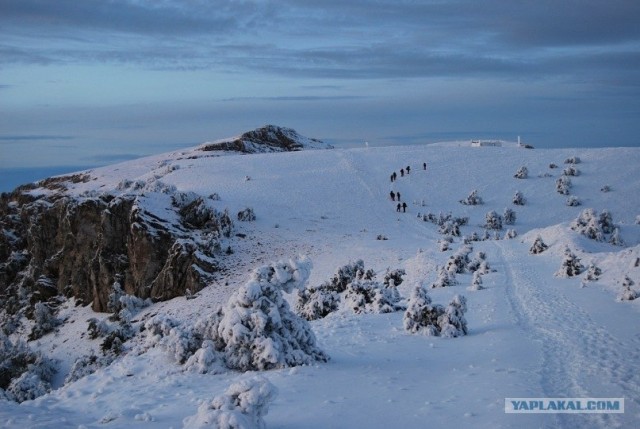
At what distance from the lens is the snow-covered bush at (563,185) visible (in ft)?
150

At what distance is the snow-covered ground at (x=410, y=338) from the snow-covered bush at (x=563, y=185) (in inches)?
22.4

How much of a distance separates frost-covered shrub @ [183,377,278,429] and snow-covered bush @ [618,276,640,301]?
13131mm

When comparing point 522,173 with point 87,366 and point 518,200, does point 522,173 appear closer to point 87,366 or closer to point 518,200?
point 518,200

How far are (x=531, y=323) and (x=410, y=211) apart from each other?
1172 inches

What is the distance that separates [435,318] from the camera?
1430cm

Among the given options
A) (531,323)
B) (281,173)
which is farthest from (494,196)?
(531,323)

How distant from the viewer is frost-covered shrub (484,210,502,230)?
3994cm

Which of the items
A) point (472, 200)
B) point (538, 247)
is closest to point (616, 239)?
point (538, 247)

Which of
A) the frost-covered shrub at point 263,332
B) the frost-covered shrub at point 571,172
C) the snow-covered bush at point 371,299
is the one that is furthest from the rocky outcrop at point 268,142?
the frost-covered shrub at point 263,332

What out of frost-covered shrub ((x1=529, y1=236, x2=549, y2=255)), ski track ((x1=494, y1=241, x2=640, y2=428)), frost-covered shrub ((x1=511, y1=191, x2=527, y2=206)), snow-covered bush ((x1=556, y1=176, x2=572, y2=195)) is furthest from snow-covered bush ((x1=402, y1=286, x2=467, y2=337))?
snow-covered bush ((x1=556, y1=176, x2=572, y2=195))

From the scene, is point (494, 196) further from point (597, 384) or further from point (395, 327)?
point (597, 384)

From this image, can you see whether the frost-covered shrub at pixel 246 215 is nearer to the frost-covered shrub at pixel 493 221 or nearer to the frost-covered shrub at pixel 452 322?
the frost-covered shrub at pixel 493 221

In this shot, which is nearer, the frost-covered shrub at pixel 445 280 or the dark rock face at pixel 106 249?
the frost-covered shrub at pixel 445 280

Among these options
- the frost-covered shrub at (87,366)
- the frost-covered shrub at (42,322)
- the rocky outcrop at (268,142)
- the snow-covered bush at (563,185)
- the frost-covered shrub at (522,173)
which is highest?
the rocky outcrop at (268,142)
